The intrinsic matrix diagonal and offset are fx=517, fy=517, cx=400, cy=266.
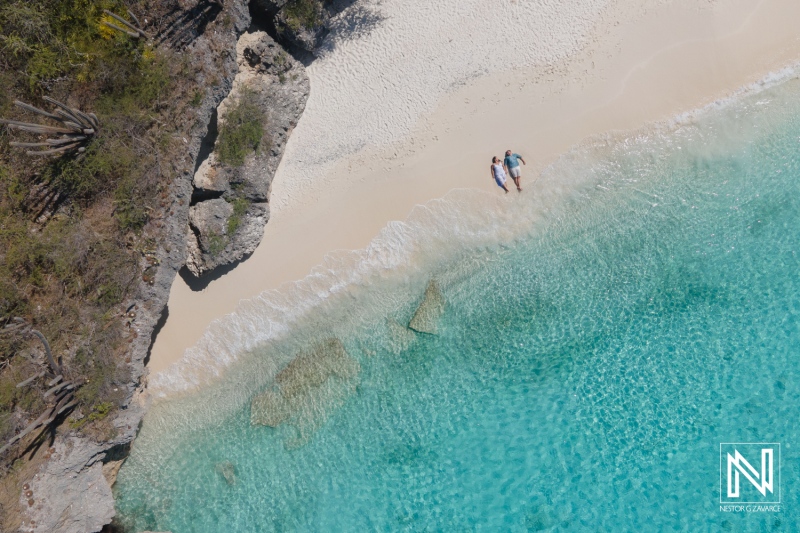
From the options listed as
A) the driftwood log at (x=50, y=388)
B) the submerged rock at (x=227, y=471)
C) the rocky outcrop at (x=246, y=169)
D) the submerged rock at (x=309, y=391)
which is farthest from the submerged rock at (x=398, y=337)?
the driftwood log at (x=50, y=388)

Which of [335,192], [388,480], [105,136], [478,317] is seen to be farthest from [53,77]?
[388,480]

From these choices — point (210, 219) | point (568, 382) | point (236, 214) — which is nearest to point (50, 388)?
point (210, 219)

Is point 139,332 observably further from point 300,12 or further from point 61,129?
point 300,12

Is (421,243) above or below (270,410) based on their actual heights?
above

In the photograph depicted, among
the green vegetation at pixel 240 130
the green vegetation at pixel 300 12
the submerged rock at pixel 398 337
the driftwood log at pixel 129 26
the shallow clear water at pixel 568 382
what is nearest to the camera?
the driftwood log at pixel 129 26

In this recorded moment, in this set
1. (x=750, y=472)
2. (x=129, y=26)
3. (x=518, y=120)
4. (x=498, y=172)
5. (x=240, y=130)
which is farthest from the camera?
(x=518, y=120)

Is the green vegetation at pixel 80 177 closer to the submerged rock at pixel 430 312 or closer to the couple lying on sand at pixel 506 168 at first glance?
the submerged rock at pixel 430 312

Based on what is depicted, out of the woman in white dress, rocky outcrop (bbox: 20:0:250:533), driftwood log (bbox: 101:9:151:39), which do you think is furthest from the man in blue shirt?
driftwood log (bbox: 101:9:151:39)
